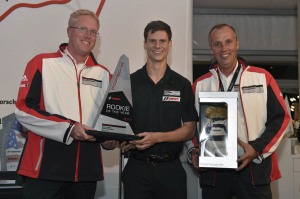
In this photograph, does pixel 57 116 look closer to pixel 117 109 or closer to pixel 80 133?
pixel 80 133

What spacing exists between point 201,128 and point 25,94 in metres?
1.07

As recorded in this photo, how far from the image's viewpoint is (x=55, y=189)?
1.93m

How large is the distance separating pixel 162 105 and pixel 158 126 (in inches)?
5.3

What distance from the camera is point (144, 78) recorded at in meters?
2.25

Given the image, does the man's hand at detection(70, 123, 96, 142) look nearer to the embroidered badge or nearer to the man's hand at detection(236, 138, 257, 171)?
the man's hand at detection(236, 138, 257, 171)

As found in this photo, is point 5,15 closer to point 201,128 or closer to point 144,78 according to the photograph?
point 144,78

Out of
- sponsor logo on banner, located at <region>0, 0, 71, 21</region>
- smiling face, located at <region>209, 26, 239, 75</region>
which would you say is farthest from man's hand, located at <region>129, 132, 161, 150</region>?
sponsor logo on banner, located at <region>0, 0, 71, 21</region>

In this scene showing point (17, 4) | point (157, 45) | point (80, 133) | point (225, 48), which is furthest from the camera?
point (17, 4)

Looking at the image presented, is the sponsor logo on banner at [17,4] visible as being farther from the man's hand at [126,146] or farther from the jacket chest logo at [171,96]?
the man's hand at [126,146]

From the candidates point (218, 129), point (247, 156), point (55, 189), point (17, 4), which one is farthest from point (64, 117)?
point (17, 4)

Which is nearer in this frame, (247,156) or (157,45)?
(247,156)

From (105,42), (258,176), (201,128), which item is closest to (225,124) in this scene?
(201,128)

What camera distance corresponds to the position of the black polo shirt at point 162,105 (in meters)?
2.15

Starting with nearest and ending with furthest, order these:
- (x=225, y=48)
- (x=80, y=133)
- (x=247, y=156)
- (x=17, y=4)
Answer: (x=80, y=133)
(x=247, y=156)
(x=225, y=48)
(x=17, y=4)
